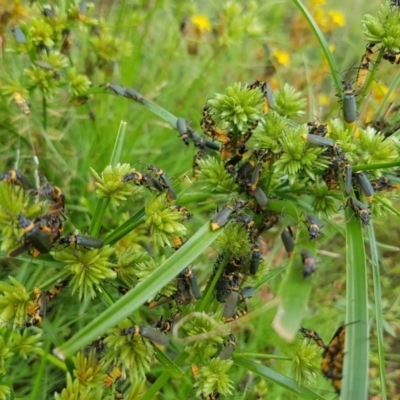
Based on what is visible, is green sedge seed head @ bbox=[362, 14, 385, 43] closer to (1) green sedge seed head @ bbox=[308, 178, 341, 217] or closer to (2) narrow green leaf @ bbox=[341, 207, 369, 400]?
(1) green sedge seed head @ bbox=[308, 178, 341, 217]

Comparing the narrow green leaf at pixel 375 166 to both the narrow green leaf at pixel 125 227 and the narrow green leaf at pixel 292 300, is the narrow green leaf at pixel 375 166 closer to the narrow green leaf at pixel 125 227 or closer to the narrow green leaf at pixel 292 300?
the narrow green leaf at pixel 292 300

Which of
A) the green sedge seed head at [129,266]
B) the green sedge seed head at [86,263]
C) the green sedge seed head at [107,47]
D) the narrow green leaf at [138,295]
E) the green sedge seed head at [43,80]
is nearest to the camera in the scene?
the narrow green leaf at [138,295]

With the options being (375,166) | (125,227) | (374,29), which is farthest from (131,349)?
(374,29)

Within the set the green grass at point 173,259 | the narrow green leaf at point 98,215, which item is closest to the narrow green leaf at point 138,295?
the green grass at point 173,259

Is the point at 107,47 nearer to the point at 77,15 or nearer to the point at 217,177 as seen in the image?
the point at 77,15

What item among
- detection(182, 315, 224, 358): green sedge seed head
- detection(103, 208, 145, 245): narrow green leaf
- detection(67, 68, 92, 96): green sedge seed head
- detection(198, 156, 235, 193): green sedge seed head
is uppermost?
detection(198, 156, 235, 193): green sedge seed head

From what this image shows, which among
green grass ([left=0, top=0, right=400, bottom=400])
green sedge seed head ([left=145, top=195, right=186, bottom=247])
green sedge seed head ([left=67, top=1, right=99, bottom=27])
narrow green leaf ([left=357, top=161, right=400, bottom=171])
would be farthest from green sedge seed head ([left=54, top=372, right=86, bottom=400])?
green sedge seed head ([left=67, top=1, right=99, bottom=27])
